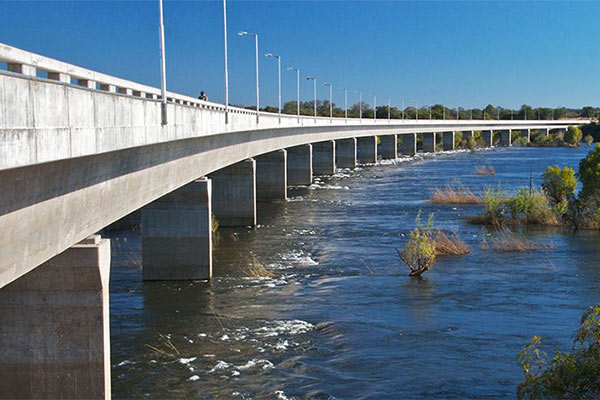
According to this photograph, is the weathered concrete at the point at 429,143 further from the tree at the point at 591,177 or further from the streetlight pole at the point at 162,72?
the streetlight pole at the point at 162,72

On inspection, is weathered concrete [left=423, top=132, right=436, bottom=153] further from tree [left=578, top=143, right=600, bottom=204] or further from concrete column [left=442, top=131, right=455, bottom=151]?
tree [left=578, top=143, right=600, bottom=204]

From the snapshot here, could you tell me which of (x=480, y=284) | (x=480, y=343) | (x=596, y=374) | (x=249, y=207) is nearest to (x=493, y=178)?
(x=249, y=207)

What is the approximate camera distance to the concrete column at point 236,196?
37.7 m

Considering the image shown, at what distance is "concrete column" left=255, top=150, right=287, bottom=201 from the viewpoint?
1981 inches

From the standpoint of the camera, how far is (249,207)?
38000mm

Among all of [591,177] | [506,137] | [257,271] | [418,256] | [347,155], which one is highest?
[506,137]

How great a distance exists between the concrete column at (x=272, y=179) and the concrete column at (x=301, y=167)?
1323cm

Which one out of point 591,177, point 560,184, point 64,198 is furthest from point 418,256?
point 560,184

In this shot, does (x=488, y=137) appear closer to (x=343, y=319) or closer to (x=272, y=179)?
(x=272, y=179)

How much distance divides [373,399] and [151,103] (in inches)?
281

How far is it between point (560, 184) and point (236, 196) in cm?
1634

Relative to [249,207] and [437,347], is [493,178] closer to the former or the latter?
[249,207]

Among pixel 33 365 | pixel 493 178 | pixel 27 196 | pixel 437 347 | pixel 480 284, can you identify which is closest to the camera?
pixel 27 196

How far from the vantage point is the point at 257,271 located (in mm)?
25953
